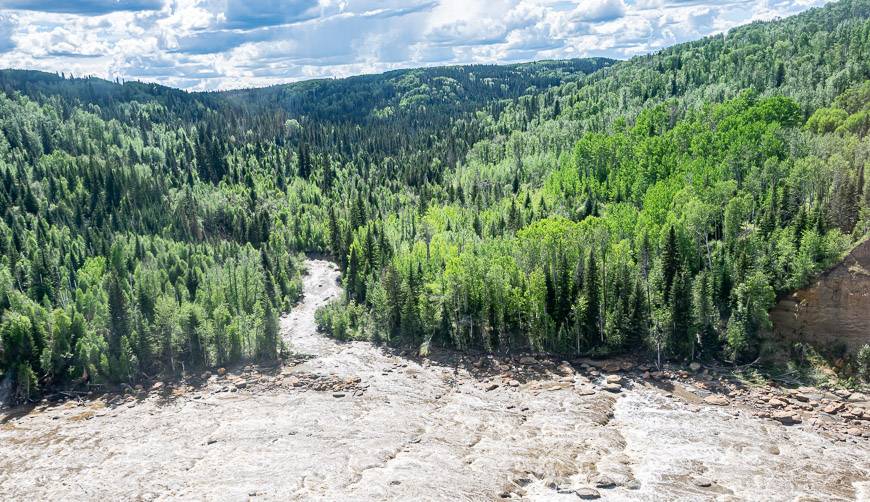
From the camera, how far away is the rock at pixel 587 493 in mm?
59781

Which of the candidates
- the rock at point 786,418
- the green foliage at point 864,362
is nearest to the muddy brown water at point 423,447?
the rock at point 786,418

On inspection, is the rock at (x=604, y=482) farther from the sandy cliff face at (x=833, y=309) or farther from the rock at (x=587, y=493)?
the sandy cliff face at (x=833, y=309)

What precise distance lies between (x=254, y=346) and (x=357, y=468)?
44.2m

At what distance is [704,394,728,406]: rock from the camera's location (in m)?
80.7

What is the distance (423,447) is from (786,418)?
47161 millimetres

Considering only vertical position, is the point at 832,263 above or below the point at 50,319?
above

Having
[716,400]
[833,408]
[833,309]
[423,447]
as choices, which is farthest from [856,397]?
[423,447]

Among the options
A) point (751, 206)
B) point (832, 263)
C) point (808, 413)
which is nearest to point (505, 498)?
point (808, 413)

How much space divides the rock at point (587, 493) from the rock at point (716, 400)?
30.1 meters

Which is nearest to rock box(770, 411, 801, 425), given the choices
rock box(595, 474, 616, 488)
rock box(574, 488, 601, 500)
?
rock box(595, 474, 616, 488)

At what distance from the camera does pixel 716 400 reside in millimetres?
81312

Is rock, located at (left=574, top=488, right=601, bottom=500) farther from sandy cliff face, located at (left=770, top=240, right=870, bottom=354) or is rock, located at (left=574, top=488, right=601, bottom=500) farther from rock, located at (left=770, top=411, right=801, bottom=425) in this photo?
sandy cliff face, located at (left=770, top=240, right=870, bottom=354)

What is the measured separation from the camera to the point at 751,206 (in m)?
113

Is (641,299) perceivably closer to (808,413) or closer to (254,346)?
(808,413)
